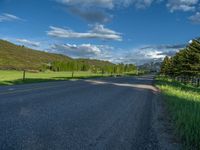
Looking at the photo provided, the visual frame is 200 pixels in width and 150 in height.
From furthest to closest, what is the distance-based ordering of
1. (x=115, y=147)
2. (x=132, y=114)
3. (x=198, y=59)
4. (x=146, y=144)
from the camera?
1. (x=198, y=59)
2. (x=132, y=114)
3. (x=146, y=144)
4. (x=115, y=147)

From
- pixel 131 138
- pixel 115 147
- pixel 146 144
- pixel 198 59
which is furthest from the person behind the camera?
pixel 198 59

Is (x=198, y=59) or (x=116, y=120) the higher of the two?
(x=198, y=59)

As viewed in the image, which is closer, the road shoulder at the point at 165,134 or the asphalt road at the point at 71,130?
the asphalt road at the point at 71,130

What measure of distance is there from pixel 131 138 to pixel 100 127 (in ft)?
3.74

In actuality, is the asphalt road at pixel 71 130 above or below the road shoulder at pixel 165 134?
above

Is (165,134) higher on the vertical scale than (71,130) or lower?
lower

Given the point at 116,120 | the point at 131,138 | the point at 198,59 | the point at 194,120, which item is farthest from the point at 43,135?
the point at 198,59

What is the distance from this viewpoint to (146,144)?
17.7 feet

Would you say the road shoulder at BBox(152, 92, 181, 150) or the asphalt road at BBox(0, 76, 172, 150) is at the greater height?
the asphalt road at BBox(0, 76, 172, 150)

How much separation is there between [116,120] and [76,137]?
Answer: 253 centimetres

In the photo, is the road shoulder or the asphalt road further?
the road shoulder

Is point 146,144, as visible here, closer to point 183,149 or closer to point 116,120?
point 183,149

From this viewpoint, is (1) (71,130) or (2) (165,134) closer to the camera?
(1) (71,130)

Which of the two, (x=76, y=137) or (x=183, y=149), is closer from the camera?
(x=183, y=149)
